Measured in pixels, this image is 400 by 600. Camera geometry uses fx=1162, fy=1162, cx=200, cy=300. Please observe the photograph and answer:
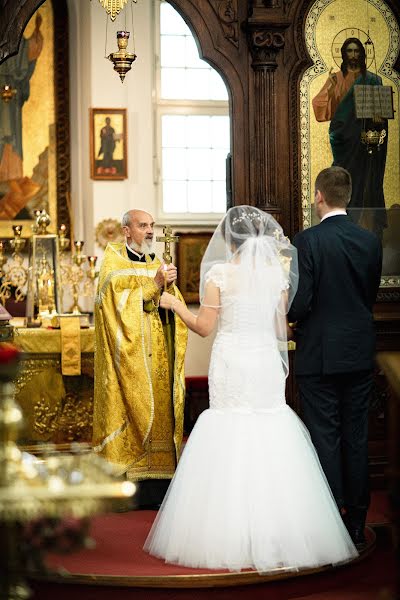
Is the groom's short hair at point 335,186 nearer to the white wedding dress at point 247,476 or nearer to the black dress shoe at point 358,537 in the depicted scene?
the white wedding dress at point 247,476

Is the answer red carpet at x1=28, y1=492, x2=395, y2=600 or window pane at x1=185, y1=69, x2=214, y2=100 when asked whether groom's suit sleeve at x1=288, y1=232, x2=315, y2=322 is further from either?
window pane at x1=185, y1=69, x2=214, y2=100

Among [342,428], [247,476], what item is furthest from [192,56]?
[247,476]

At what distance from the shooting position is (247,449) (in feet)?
20.8

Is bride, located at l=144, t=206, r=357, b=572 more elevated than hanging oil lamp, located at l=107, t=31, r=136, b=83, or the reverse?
hanging oil lamp, located at l=107, t=31, r=136, b=83

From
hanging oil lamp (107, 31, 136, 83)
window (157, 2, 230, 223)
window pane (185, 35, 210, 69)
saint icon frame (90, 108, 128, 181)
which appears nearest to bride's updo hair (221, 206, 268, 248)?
hanging oil lamp (107, 31, 136, 83)

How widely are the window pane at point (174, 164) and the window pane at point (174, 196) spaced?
0.08 metres

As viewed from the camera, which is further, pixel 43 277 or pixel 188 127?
pixel 188 127

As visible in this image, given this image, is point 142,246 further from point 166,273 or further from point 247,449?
point 247,449

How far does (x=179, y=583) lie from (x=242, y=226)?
76.8 inches

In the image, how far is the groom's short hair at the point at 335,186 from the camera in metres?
6.66

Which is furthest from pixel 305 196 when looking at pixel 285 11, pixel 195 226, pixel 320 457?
pixel 195 226

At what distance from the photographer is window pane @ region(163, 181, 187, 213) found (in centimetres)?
1377

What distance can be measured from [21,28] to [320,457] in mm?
3719

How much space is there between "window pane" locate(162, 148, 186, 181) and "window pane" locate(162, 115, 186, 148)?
0.23ft
